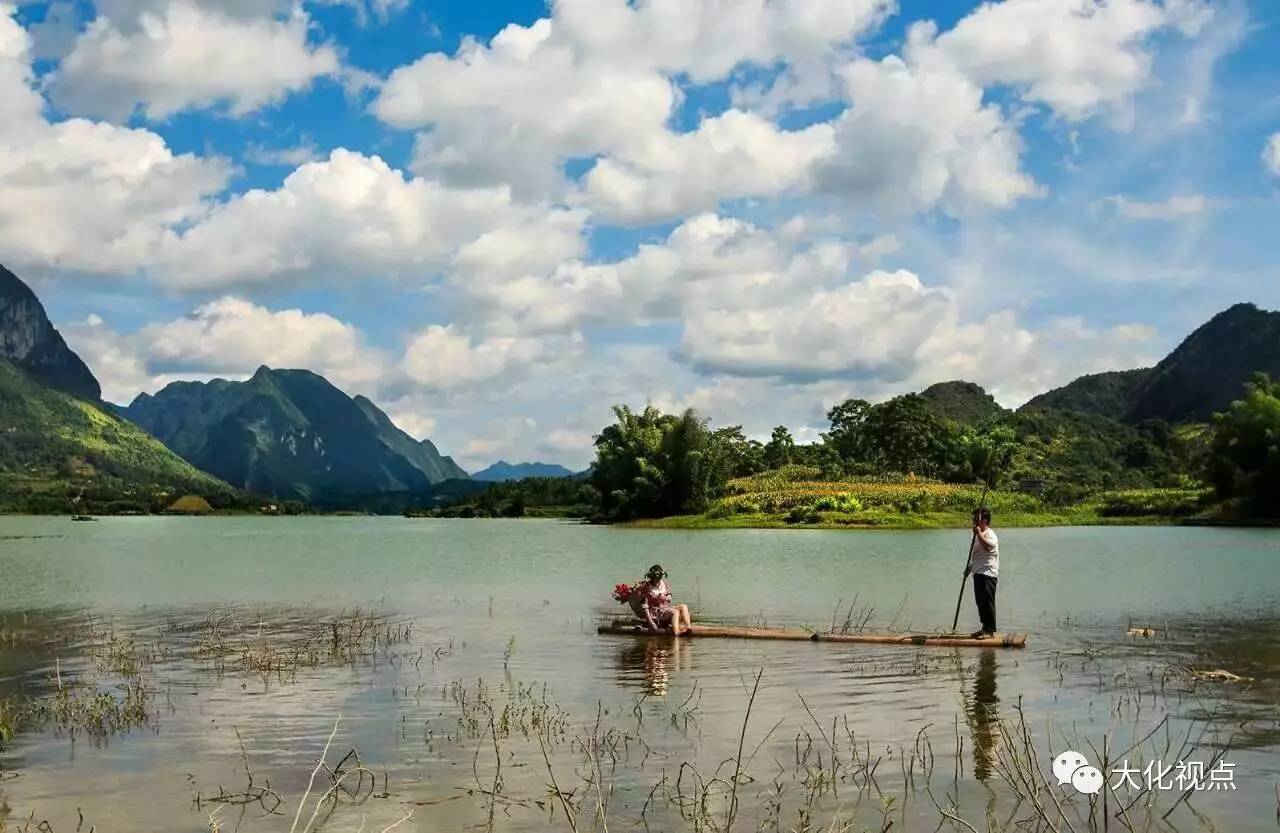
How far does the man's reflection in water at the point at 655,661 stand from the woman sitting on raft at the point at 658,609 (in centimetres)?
46

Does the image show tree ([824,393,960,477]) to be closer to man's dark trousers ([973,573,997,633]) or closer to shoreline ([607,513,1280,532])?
shoreline ([607,513,1280,532])

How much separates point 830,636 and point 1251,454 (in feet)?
249

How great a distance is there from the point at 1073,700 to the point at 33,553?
57.7 metres

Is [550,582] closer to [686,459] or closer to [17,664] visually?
[17,664]

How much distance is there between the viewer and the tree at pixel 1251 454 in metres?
79.9

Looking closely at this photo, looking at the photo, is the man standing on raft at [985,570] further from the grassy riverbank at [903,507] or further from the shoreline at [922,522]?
the grassy riverbank at [903,507]

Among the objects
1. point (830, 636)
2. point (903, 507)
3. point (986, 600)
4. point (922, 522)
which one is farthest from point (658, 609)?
point (903, 507)

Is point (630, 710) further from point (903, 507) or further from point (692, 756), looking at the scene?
point (903, 507)

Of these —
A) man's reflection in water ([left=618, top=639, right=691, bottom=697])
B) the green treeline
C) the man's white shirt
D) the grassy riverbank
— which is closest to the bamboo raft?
man's reflection in water ([left=618, top=639, right=691, bottom=697])

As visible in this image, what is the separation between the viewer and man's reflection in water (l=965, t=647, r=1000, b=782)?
1094cm

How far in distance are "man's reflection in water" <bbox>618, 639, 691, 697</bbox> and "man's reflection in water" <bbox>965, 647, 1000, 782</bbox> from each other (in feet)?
13.7

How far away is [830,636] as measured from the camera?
63.7ft

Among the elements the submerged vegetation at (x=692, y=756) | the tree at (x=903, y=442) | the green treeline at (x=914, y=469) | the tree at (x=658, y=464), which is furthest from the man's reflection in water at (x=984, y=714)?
the tree at (x=903, y=442)

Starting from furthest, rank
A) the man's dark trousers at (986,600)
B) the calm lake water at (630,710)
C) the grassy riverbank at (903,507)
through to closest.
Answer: the grassy riverbank at (903,507), the man's dark trousers at (986,600), the calm lake water at (630,710)
